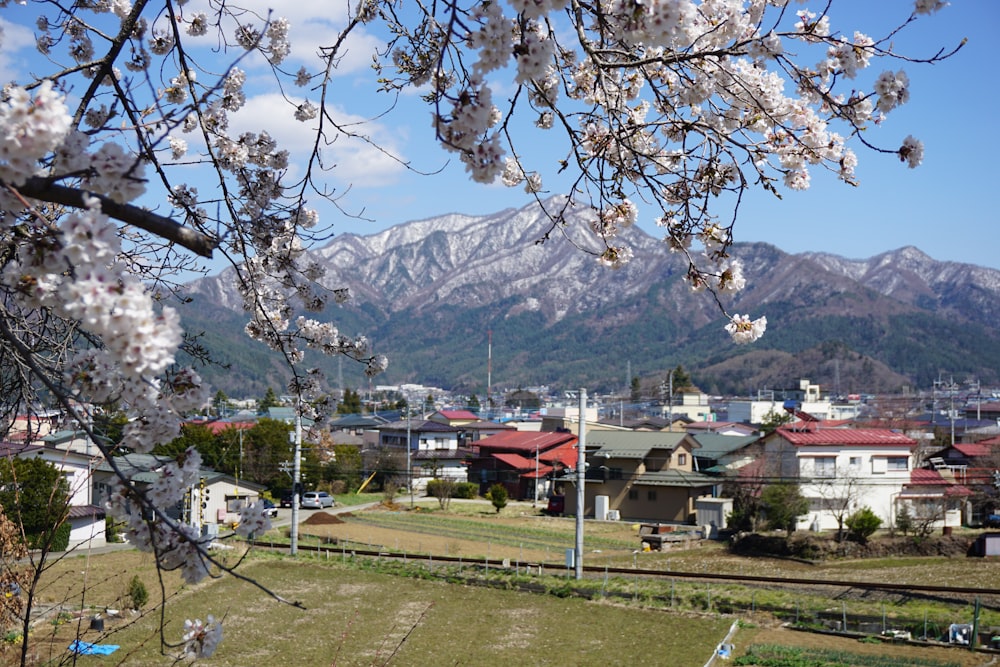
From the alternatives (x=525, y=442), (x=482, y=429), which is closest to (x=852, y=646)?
(x=525, y=442)

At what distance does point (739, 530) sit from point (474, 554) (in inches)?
364

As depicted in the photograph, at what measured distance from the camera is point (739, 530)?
27.4 metres

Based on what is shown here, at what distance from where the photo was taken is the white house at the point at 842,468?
2727 cm

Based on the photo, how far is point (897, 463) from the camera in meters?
28.6

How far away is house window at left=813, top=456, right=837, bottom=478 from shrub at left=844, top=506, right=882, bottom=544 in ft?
10.1

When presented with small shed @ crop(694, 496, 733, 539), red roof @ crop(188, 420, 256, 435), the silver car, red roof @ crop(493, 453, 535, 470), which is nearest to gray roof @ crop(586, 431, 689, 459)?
small shed @ crop(694, 496, 733, 539)

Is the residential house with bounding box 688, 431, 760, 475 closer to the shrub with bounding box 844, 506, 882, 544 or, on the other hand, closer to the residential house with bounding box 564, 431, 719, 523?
the residential house with bounding box 564, 431, 719, 523

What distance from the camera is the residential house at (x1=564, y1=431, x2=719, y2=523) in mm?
31344

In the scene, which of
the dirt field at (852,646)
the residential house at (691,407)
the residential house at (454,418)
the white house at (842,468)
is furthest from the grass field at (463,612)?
the residential house at (691,407)

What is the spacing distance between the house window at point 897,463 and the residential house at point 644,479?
578cm

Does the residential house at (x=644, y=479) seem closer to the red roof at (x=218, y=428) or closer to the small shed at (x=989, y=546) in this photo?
the small shed at (x=989, y=546)

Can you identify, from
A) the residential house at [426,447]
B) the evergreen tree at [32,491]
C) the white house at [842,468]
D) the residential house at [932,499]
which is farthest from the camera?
the residential house at [426,447]

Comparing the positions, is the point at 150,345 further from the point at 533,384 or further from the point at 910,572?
the point at 533,384

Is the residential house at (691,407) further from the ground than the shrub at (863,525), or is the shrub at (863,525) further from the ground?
the residential house at (691,407)
